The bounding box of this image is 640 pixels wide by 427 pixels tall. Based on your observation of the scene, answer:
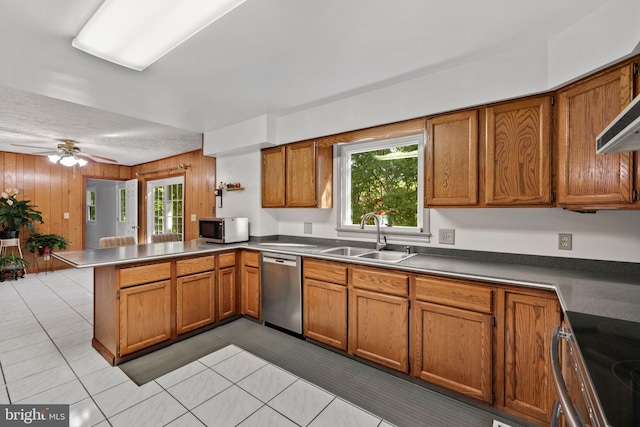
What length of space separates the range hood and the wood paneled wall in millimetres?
4656

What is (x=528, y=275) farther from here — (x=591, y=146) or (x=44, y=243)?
(x=44, y=243)

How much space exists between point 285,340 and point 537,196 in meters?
2.49

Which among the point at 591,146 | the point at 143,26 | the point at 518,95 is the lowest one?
the point at 591,146

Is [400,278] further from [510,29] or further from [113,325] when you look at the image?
[113,325]

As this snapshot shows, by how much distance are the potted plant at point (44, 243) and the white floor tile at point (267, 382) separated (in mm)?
5613

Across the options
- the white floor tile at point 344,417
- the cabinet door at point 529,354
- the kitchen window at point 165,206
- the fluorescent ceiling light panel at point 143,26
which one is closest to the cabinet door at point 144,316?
the white floor tile at point 344,417

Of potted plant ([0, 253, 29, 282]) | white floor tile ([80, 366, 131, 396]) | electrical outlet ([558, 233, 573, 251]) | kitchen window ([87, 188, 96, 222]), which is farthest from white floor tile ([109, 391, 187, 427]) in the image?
kitchen window ([87, 188, 96, 222])

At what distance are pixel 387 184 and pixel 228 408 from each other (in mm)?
2420

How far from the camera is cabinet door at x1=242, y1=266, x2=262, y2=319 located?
10.7 ft

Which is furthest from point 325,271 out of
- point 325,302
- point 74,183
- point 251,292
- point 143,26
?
point 74,183

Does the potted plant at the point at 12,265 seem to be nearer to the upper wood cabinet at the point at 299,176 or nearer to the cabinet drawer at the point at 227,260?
the cabinet drawer at the point at 227,260

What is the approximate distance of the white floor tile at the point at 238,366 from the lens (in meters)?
2.28

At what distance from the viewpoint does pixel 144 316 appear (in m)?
2.58

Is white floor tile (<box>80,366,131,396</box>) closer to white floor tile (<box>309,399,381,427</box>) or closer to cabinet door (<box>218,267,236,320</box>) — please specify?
cabinet door (<box>218,267,236,320</box>)
